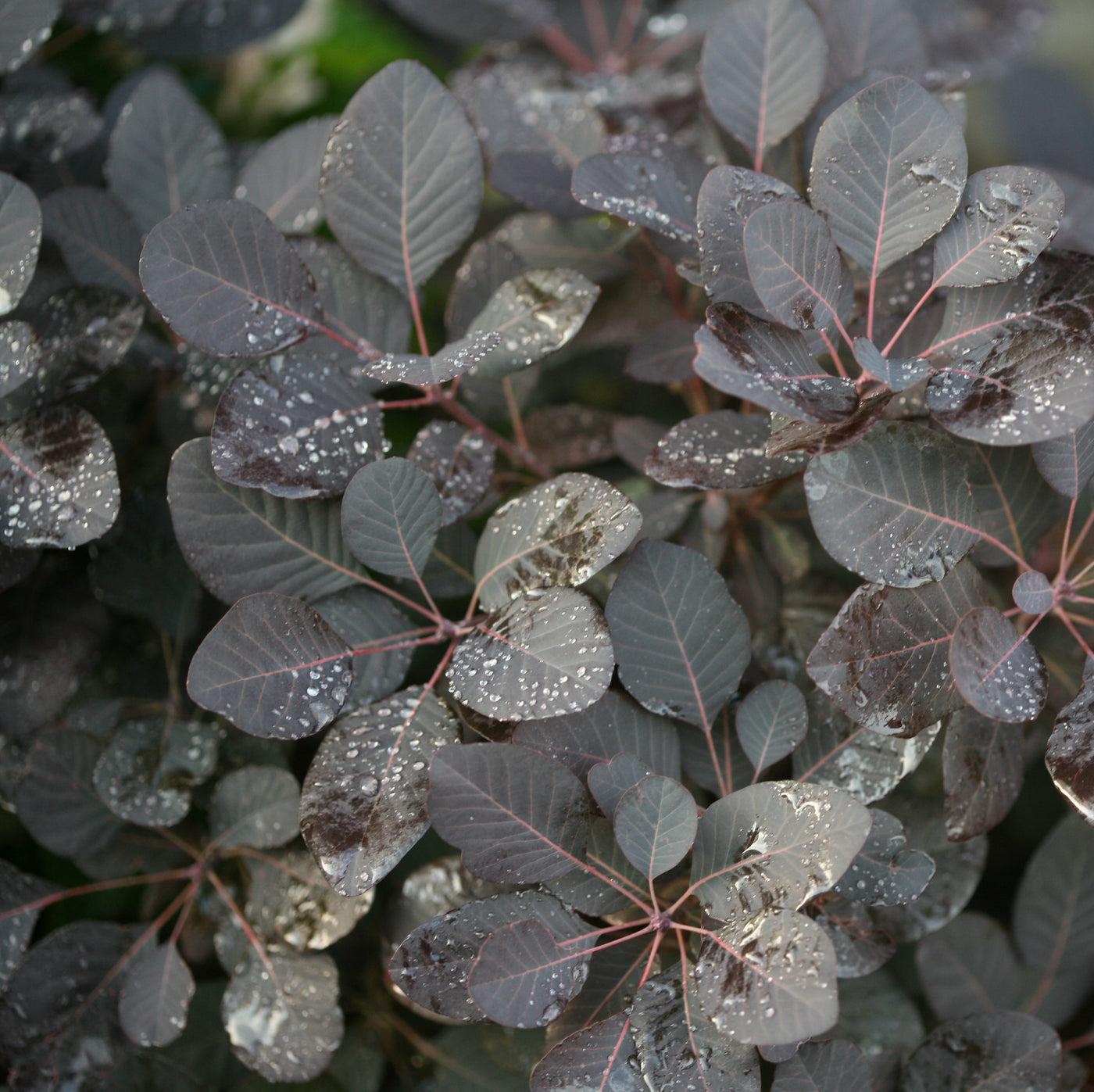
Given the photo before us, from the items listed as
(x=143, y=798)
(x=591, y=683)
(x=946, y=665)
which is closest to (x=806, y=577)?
(x=946, y=665)

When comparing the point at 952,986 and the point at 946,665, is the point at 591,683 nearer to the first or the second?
the point at 946,665

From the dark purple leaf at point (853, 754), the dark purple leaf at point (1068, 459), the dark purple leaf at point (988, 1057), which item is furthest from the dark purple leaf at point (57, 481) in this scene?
the dark purple leaf at point (988, 1057)

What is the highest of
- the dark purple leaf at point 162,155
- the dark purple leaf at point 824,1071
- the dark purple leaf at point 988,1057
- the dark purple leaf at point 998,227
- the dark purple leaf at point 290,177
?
the dark purple leaf at point 162,155

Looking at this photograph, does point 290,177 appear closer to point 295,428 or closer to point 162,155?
point 162,155

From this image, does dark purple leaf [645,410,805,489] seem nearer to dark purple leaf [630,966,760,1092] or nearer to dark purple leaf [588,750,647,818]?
dark purple leaf [588,750,647,818]

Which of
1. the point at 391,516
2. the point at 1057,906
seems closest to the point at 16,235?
the point at 391,516

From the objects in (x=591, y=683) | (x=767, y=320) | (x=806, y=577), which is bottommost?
(x=806, y=577)

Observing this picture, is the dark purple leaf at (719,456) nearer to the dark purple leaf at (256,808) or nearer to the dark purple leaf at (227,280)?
the dark purple leaf at (227,280)
